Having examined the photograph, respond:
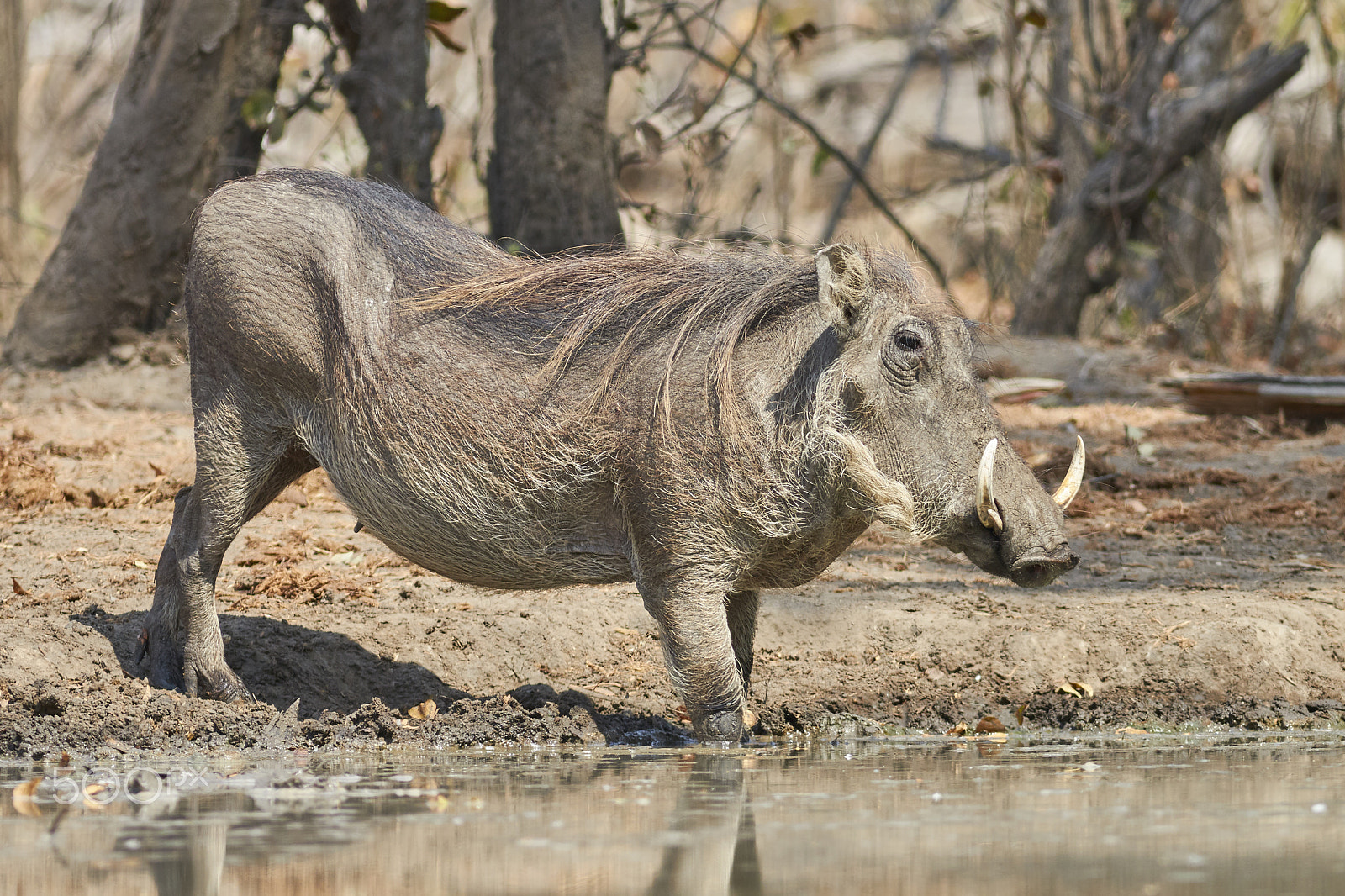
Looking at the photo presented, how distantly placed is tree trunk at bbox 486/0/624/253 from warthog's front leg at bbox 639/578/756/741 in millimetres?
3559

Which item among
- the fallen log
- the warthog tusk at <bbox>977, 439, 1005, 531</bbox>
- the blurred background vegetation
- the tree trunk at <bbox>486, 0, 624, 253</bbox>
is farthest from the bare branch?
the warthog tusk at <bbox>977, 439, 1005, 531</bbox>

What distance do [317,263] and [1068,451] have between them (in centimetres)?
393

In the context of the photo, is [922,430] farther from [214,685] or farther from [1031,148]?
[1031,148]

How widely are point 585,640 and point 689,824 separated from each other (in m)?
1.98

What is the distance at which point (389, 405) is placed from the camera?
3.83 meters

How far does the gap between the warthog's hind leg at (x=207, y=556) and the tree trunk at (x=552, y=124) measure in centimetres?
311

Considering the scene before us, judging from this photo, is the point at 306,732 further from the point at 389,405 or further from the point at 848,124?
the point at 848,124

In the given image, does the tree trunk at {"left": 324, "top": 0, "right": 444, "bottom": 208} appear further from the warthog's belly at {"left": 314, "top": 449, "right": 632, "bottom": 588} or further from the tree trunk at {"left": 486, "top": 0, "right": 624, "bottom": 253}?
the warthog's belly at {"left": 314, "top": 449, "right": 632, "bottom": 588}

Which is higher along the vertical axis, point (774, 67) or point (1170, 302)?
point (774, 67)

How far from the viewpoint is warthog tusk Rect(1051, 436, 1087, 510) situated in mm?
3648

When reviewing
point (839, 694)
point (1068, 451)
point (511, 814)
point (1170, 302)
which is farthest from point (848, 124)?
point (511, 814)

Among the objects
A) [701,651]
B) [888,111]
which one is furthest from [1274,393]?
[701,651]

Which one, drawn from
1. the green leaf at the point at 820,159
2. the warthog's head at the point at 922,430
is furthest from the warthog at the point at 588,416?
the green leaf at the point at 820,159

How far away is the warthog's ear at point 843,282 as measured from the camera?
3596 mm
